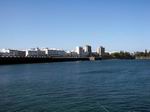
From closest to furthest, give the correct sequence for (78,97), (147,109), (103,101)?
(147,109) → (103,101) → (78,97)

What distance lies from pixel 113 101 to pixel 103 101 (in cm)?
92

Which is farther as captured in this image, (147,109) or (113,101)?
(113,101)

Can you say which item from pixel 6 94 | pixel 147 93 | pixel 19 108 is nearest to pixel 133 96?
pixel 147 93

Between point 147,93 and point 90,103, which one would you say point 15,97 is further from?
point 147,93

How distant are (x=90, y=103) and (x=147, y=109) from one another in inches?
205

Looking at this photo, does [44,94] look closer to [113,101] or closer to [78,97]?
[78,97]

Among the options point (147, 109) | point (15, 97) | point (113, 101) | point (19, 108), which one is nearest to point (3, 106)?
point (19, 108)

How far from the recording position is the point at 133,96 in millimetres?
29266

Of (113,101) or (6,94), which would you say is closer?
(113,101)

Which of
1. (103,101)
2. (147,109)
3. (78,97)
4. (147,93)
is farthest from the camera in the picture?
(147,93)

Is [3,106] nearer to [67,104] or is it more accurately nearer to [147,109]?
[67,104]

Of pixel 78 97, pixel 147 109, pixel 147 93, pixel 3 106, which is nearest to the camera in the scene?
pixel 147 109

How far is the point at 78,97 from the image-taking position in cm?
2912

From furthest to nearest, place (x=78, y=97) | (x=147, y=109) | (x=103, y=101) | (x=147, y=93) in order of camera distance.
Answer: (x=147, y=93) → (x=78, y=97) → (x=103, y=101) → (x=147, y=109)
